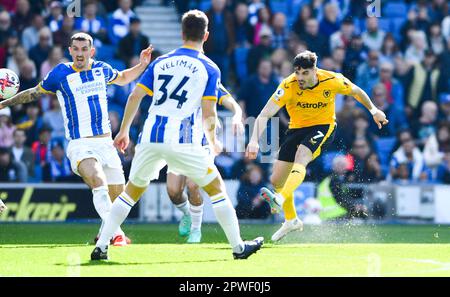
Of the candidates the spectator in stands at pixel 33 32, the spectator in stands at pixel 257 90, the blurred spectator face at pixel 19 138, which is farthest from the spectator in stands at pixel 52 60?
the spectator in stands at pixel 257 90

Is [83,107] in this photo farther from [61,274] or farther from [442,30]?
[442,30]

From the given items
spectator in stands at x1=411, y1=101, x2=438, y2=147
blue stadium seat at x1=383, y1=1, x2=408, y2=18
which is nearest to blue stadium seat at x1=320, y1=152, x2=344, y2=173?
spectator in stands at x1=411, y1=101, x2=438, y2=147

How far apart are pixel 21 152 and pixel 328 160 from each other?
5095 millimetres

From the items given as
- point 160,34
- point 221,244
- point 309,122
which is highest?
point 160,34

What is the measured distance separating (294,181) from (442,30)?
412 inches

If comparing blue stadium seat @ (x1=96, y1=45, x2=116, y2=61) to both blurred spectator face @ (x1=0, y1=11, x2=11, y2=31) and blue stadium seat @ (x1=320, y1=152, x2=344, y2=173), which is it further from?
blue stadium seat @ (x1=320, y1=152, x2=344, y2=173)

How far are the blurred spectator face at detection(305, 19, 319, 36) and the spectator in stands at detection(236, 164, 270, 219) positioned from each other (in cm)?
385

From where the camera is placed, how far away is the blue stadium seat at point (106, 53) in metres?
19.6

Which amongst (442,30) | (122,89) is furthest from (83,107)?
(442,30)

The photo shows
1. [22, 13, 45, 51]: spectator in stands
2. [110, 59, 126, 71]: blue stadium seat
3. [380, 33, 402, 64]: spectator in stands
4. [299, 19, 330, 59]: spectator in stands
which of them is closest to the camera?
[110, 59, 126, 71]: blue stadium seat

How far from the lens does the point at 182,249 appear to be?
37.3 feet

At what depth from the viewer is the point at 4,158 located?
56.6ft

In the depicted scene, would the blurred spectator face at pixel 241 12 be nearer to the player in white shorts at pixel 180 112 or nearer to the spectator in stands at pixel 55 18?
the spectator in stands at pixel 55 18

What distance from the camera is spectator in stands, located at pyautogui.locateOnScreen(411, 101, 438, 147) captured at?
63.9ft
